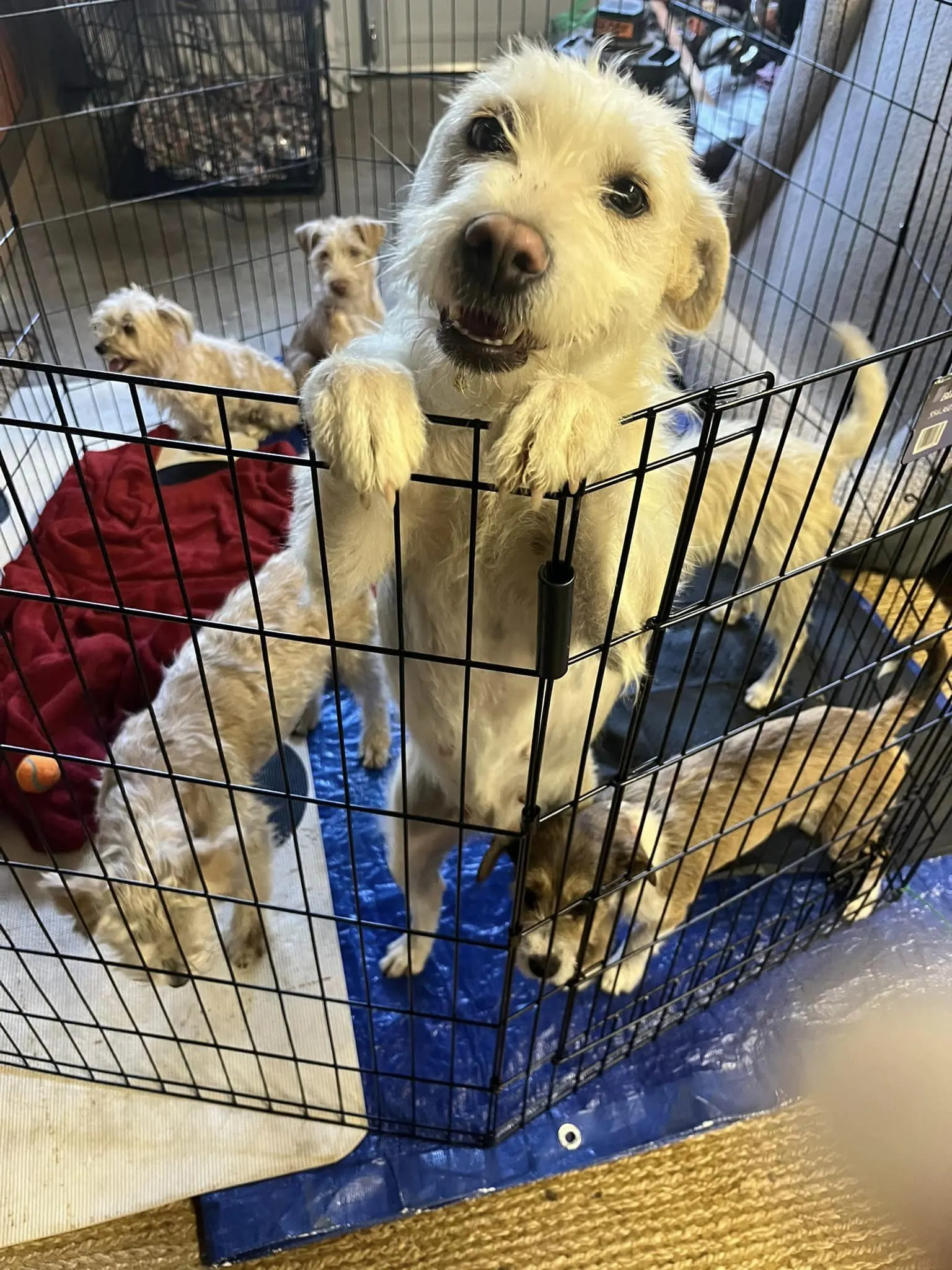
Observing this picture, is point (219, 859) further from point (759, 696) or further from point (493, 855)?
point (759, 696)

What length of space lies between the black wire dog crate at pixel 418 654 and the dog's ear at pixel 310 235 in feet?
1.85

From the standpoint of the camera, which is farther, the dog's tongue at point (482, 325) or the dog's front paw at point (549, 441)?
the dog's tongue at point (482, 325)

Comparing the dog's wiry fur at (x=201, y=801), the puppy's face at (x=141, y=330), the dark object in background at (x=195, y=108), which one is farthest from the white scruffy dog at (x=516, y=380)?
the dark object in background at (x=195, y=108)

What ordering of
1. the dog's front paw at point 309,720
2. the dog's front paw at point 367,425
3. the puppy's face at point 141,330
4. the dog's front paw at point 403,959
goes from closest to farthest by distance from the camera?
the dog's front paw at point 367,425 < the dog's front paw at point 403,959 < the dog's front paw at point 309,720 < the puppy's face at point 141,330

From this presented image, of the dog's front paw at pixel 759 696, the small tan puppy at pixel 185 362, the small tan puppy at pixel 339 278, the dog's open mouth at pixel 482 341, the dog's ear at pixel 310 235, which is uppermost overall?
the dog's ear at pixel 310 235

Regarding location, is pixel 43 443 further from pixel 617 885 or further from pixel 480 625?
pixel 617 885

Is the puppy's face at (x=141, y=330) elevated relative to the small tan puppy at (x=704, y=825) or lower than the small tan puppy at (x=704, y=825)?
elevated

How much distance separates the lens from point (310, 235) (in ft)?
10.6

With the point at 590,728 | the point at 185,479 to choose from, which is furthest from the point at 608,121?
the point at 185,479

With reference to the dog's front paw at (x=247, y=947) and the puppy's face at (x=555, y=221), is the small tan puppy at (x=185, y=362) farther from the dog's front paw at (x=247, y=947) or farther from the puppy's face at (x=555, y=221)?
the puppy's face at (x=555, y=221)

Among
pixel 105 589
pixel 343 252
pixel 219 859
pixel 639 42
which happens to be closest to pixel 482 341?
pixel 219 859

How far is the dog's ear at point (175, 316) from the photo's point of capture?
2.87 metres

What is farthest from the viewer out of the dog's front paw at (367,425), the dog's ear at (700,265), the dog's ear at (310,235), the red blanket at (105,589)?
the dog's ear at (310,235)

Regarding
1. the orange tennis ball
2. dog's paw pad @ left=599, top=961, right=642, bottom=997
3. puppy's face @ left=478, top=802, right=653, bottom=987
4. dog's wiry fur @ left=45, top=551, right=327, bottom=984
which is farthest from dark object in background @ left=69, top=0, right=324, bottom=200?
dog's paw pad @ left=599, top=961, right=642, bottom=997
